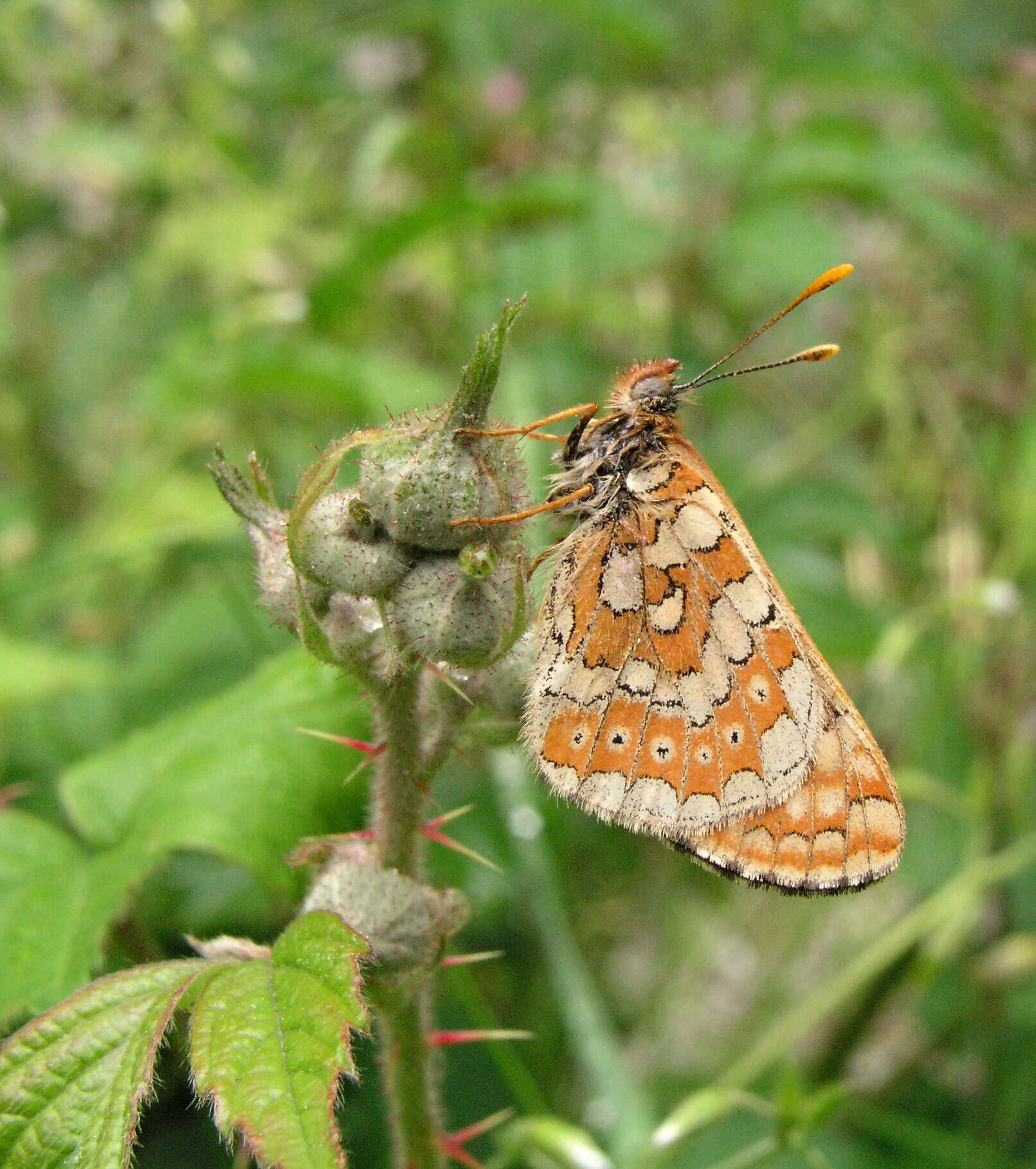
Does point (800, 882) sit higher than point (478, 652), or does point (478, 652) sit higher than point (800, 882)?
point (478, 652)

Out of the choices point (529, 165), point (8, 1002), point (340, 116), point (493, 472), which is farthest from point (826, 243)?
point (8, 1002)

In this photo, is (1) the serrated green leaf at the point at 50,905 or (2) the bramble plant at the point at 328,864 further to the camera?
(1) the serrated green leaf at the point at 50,905

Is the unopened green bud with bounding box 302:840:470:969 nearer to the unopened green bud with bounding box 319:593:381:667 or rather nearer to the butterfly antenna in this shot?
the unopened green bud with bounding box 319:593:381:667

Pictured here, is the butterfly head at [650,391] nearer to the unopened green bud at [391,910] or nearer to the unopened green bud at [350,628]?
the unopened green bud at [350,628]

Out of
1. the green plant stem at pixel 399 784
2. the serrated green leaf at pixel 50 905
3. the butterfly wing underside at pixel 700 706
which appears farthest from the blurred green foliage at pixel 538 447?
the butterfly wing underside at pixel 700 706

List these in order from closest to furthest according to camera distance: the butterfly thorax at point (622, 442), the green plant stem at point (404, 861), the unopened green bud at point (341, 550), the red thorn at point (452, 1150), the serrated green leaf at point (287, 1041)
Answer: the serrated green leaf at point (287, 1041) < the unopened green bud at point (341, 550) < the green plant stem at point (404, 861) < the red thorn at point (452, 1150) < the butterfly thorax at point (622, 442)

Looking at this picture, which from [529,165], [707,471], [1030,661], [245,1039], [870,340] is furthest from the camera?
[529,165]

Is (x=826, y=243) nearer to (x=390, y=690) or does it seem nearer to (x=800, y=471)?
(x=800, y=471)
